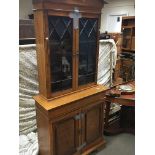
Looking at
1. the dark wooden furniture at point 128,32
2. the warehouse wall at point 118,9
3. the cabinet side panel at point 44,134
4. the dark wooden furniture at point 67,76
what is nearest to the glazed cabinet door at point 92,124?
the dark wooden furniture at point 67,76

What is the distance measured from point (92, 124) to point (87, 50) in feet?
2.72

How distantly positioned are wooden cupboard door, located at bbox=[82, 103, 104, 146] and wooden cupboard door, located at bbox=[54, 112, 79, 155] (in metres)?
0.14

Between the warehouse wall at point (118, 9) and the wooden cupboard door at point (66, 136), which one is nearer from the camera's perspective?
the wooden cupboard door at point (66, 136)

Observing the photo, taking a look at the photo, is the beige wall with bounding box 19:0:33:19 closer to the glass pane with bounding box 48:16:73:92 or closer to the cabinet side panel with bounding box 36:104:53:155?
the glass pane with bounding box 48:16:73:92

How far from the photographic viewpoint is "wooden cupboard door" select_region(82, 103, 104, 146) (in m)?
1.93

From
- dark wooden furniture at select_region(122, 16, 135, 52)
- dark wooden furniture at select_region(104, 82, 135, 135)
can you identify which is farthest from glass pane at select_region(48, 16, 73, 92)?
dark wooden furniture at select_region(122, 16, 135, 52)

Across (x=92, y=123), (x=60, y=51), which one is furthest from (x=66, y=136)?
(x=60, y=51)

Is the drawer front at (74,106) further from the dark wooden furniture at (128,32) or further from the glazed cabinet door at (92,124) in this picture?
the dark wooden furniture at (128,32)

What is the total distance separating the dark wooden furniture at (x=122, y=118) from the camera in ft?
7.39

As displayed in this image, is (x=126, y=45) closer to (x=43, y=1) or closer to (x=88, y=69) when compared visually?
(x=88, y=69)

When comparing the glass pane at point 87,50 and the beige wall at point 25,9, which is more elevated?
the beige wall at point 25,9

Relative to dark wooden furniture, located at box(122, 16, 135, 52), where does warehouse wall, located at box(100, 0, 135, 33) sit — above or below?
above

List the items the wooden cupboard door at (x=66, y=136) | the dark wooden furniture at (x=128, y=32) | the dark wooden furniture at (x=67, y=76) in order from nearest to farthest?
the dark wooden furniture at (x=67, y=76) < the wooden cupboard door at (x=66, y=136) < the dark wooden furniture at (x=128, y=32)

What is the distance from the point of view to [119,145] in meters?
2.25
